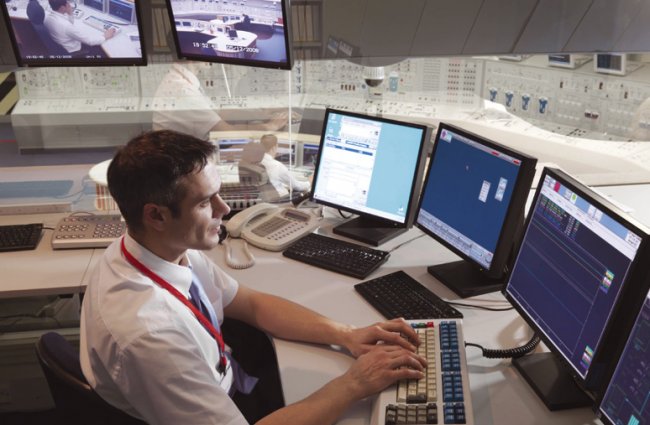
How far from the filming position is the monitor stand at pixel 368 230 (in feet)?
7.59

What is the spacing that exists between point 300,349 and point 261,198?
111 cm

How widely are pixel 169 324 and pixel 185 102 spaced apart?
1.67 m

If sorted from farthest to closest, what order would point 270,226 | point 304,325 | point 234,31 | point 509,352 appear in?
1. point 234,31
2. point 270,226
3. point 304,325
4. point 509,352

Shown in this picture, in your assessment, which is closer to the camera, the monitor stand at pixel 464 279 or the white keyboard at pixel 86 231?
the monitor stand at pixel 464 279

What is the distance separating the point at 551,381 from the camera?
1.50m

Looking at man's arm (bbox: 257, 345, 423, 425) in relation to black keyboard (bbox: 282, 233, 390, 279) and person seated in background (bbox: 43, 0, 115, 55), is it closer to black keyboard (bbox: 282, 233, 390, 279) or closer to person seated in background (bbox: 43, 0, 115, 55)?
black keyboard (bbox: 282, 233, 390, 279)

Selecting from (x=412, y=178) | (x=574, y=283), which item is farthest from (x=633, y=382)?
(x=412, y=178)

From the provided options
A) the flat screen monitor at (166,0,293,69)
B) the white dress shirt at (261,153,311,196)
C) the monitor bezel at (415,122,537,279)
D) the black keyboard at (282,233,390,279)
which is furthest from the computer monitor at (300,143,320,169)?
the monitor bezel at (415,122,537,279)

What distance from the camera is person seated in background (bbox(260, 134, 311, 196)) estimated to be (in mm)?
2730

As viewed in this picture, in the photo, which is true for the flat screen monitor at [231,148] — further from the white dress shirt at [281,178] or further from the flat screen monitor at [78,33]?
the flat screen monitor at [78,33]

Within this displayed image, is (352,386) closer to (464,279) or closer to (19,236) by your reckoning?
(464,279)

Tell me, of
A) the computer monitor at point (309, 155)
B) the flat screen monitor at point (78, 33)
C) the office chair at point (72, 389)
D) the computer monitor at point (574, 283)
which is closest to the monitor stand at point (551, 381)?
the computer monitor at point (574, 283)

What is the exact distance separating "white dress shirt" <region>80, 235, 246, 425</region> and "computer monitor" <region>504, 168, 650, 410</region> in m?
0.74

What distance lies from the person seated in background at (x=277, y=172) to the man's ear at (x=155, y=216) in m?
1.31
